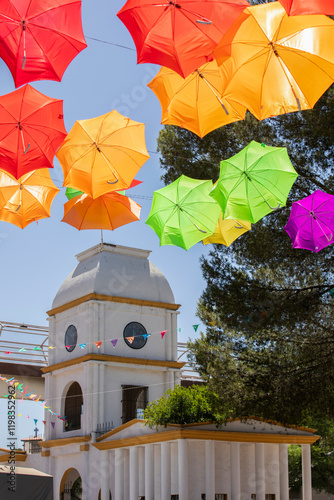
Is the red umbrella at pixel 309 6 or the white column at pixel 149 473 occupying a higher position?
the red umbrella at pixel 309 6

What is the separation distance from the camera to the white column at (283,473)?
67.7 ft

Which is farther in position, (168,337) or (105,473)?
(168,337)

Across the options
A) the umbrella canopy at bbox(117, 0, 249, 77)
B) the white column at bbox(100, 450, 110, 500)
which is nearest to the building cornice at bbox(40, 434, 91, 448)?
the white column at bbox(100, 450, 110, 500)

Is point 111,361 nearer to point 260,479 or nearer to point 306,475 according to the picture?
point 260,479

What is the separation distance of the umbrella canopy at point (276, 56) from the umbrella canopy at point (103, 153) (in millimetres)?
2808

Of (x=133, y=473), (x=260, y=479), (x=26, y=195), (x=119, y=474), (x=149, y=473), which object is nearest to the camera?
(x=26, y=195)

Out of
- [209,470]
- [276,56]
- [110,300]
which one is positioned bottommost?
[209,470]

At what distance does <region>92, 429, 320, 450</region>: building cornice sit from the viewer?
18.7m

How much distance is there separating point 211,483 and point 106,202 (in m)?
10.1

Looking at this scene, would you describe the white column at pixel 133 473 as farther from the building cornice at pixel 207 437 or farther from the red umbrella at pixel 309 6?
the red umbrella at pixel 309 6

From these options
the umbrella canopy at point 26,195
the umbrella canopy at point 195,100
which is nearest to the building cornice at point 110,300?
the umbrella canopy at point 26,195

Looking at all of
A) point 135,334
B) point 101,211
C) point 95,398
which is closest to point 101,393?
point 95,398

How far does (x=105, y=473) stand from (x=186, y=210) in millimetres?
12266

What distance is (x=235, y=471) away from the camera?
64.0ft
